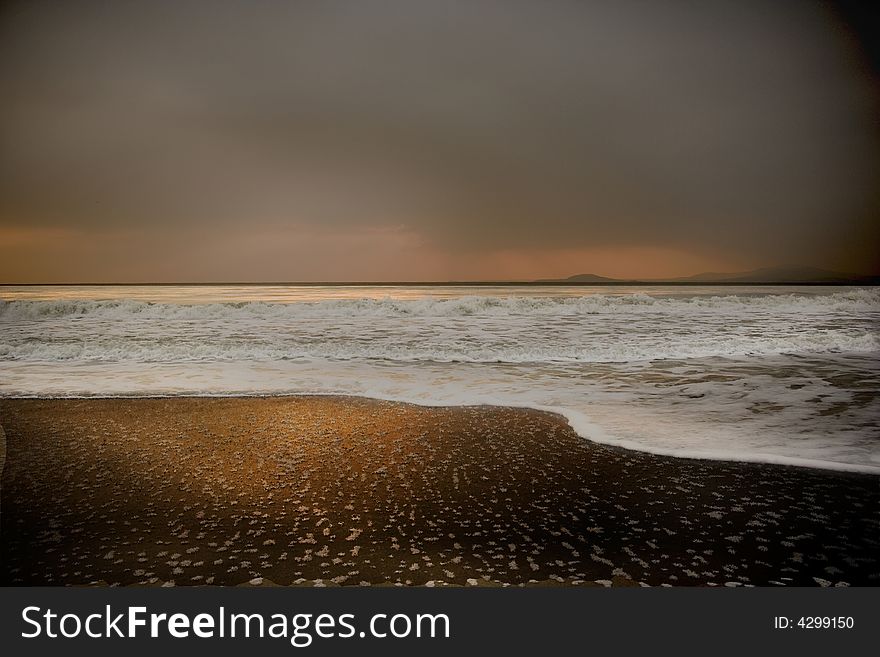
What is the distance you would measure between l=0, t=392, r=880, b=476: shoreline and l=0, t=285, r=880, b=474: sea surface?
38mm

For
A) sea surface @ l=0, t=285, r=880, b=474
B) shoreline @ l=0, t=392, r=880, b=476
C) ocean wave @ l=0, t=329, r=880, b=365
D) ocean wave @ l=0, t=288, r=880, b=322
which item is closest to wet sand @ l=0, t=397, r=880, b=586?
shoreline @ l=0, t=392, r=880, b=476

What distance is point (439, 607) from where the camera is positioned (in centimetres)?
254

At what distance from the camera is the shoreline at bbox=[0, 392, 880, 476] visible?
4.59 meters

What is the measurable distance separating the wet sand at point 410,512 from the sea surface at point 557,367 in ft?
3.85

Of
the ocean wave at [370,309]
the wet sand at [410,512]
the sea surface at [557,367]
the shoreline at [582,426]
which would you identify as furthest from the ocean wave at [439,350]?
the ocean wave at [370,309]

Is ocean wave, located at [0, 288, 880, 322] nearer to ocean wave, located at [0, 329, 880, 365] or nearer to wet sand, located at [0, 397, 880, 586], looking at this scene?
ocean wave, located at [0, 329, 880, 365]

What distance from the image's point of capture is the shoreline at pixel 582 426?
4.59 meters

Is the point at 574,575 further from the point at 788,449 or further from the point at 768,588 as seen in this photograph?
the point at 788,449

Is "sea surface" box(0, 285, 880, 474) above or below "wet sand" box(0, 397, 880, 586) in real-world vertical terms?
above

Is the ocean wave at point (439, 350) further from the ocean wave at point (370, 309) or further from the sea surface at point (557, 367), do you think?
the ocean wave at point (370, 309)

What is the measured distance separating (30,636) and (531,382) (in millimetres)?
7218

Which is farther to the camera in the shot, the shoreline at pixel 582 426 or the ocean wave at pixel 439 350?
the ocean wave at pixel 439 350

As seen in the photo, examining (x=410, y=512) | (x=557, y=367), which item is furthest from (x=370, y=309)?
(x=410, y=512)

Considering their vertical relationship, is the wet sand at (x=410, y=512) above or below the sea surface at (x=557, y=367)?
below
